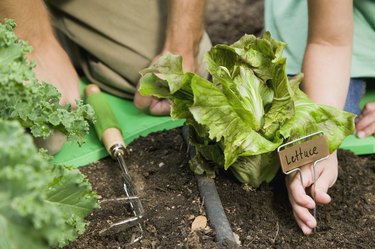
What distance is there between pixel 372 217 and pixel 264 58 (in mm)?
591

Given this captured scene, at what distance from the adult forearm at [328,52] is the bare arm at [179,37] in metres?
0.49

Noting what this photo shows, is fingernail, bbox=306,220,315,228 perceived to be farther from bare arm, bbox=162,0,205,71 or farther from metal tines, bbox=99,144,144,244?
bare arm, bbox=162,0,205,71

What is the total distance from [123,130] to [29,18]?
0.54m

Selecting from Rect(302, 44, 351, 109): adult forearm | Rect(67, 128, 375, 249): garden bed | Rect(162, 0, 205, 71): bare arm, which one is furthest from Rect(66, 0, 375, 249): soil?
Rect(162, 0, 205, 71): bare arm

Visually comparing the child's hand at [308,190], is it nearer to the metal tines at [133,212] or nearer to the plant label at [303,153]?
the plant label at [303,153]

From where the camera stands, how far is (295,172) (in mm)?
1780

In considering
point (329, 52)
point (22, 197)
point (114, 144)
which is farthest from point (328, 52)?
point (22, 197)

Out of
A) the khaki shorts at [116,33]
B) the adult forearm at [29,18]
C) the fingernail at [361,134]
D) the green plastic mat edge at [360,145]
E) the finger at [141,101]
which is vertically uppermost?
the adult forearm at [29,18]

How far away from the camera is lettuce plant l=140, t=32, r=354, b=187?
5.45ft

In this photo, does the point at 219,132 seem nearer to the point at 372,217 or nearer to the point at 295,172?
the point at 295,172

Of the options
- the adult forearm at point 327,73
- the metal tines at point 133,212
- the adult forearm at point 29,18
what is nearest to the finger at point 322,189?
the adult forearm at point 327,73

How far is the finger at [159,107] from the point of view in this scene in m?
2.34

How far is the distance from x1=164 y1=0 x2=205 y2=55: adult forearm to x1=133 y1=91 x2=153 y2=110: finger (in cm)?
21

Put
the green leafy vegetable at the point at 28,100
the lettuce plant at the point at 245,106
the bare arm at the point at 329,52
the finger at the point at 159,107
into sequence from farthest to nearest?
1. the finger at the point at 159,107
2. the bare arm at the point at 329,52
3. the lettuce plant at the point at 245,106
4. the green leafy vegetable at the point at 28,100
